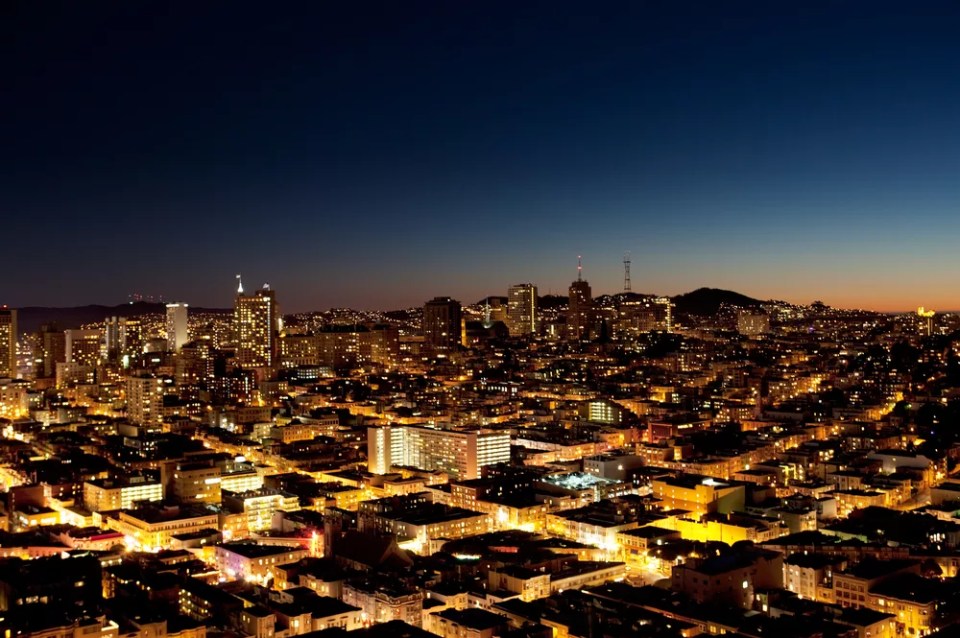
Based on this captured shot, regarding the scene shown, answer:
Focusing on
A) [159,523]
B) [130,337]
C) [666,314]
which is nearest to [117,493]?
[159,523]

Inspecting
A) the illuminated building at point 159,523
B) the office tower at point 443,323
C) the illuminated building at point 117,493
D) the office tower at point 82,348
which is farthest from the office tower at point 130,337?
the illuminated building at point 159,523

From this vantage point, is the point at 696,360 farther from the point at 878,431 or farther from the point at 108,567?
the point at 108,567

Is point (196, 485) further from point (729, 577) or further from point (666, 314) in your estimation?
point (666, 314)

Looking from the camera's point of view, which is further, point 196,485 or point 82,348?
point 82,348

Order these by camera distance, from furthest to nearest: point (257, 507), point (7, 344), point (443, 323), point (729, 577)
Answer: point (443, 323) < point (7, 344) < point (257, 507) < point (729, 577)

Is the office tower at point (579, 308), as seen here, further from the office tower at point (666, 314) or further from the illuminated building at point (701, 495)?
the illuminated building at point (701, 495)

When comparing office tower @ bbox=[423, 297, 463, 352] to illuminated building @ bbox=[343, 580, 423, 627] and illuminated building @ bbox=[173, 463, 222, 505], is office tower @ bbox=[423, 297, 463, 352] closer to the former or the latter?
illuminated building @ bbox=[173, 463, 222, 505]
